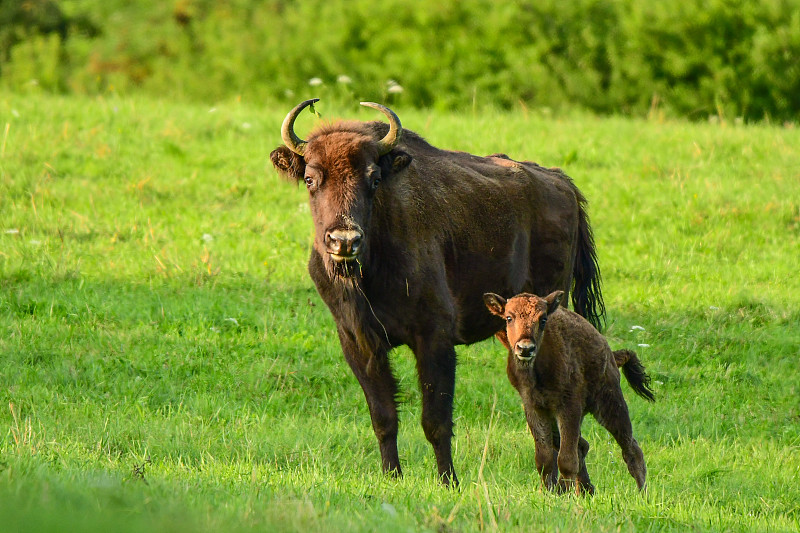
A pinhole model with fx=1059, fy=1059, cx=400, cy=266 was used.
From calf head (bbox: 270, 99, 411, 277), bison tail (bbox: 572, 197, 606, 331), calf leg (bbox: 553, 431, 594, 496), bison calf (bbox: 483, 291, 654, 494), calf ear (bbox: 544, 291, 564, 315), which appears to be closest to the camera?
calf head (bbox: 270, 99, 411, 277)

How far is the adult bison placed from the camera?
7816mm

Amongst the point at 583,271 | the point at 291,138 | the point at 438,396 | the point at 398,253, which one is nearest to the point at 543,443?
the point at 438,396

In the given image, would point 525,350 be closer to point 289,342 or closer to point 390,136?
point 390,136

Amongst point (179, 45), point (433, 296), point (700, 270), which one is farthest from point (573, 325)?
point (179, 45)

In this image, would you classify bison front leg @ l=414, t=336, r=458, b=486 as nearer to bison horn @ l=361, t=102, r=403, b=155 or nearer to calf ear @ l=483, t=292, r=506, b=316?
calf ear @ l=483, t=292, r=506, b=316

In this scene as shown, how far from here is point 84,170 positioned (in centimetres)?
1617

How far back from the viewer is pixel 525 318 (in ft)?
24.6

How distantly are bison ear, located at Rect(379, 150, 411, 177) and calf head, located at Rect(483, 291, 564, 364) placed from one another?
1.30 meters

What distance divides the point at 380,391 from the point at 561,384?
1.42 m

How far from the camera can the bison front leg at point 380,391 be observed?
807 cm

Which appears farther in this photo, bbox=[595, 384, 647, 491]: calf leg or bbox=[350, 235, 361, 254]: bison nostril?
bbox=[595, 384, 647, 491]: calf leg

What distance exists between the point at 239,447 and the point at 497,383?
3.36 metres

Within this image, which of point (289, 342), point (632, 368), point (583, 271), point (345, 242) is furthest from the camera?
point (289, 342)

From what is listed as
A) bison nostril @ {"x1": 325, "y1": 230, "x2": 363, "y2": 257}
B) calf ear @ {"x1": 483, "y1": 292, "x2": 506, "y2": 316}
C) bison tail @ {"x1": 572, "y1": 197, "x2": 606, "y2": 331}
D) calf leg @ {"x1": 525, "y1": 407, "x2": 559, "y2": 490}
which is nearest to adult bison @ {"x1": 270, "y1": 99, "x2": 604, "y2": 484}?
bison nostril @ {"x1": 325, "y1": 230, "x2": 363, "y2": 257}
